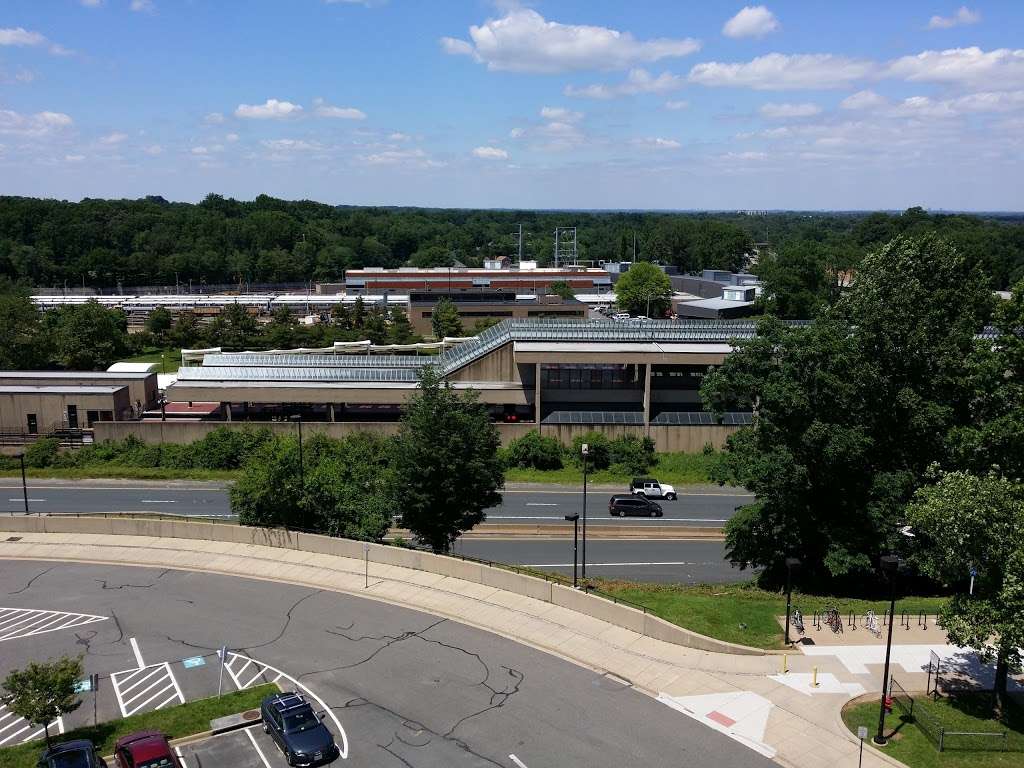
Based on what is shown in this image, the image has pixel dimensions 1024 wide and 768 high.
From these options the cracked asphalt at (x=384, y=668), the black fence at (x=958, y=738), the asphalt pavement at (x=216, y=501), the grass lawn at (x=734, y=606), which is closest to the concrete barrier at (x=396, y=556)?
the grass lawn at (x=734, y=606)

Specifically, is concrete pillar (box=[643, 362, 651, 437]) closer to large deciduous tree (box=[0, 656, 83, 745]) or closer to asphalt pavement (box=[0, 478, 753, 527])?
asphalt pavement (box=[0, 478, 753, 527])

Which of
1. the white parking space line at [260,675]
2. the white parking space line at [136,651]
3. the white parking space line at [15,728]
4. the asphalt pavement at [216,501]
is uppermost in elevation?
the white parking space line at [260,675]

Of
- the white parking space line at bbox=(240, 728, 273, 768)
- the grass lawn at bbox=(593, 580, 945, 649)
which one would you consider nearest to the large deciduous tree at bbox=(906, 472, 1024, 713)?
the grass lawn at bbox=(593, 580, 945, 649)

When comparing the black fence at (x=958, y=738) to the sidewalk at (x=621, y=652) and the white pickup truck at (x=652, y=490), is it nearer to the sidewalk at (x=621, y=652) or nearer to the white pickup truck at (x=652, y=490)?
the sidewalk at (x=621, y=652)

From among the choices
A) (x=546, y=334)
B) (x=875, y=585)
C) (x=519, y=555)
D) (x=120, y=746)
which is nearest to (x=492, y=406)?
(x=546, y=334)

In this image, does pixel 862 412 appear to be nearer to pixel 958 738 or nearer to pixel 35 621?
pixel 958 738

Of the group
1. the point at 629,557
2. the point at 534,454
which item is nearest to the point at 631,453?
the point at 534,454
